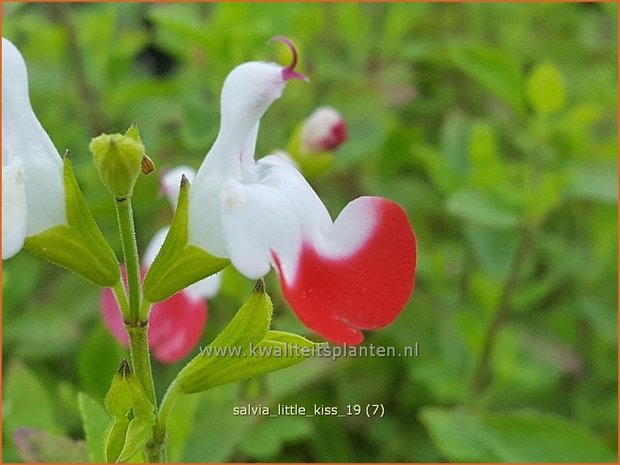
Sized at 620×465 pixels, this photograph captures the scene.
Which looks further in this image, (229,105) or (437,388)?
(437,388)

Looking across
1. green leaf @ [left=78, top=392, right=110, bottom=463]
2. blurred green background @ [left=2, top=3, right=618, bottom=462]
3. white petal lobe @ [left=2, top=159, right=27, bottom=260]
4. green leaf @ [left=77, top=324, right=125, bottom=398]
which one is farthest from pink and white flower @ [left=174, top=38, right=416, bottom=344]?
green leaf @ [left=77, top=324, right=125, bottom=398]

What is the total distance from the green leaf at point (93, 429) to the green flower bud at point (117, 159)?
235mm

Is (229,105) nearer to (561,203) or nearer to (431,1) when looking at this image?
(561,203)

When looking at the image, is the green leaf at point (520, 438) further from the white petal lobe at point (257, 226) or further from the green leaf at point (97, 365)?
the white petal lobe at point (257, 226)

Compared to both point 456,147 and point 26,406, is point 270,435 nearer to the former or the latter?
point 26,406

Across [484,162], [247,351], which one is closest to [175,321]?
[247,351]

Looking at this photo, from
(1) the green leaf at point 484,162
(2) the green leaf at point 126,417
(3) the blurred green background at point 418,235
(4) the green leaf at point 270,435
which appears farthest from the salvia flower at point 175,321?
(1) the green leaf at point 484,162

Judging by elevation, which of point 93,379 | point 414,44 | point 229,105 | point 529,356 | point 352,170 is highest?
point 229,105

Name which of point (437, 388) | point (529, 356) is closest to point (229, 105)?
point (437, 388)

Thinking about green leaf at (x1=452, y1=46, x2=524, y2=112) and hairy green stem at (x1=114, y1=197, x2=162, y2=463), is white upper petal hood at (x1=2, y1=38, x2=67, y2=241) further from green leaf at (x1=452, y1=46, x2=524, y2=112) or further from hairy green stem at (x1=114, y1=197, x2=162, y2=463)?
green leaf at (x1=452, y1=46, x2=524, y2=112)

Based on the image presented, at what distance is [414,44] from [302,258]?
46.3 inches

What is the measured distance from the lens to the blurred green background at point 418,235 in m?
1.17

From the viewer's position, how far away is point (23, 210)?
1.76 feet

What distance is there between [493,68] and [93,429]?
33.4 inches
